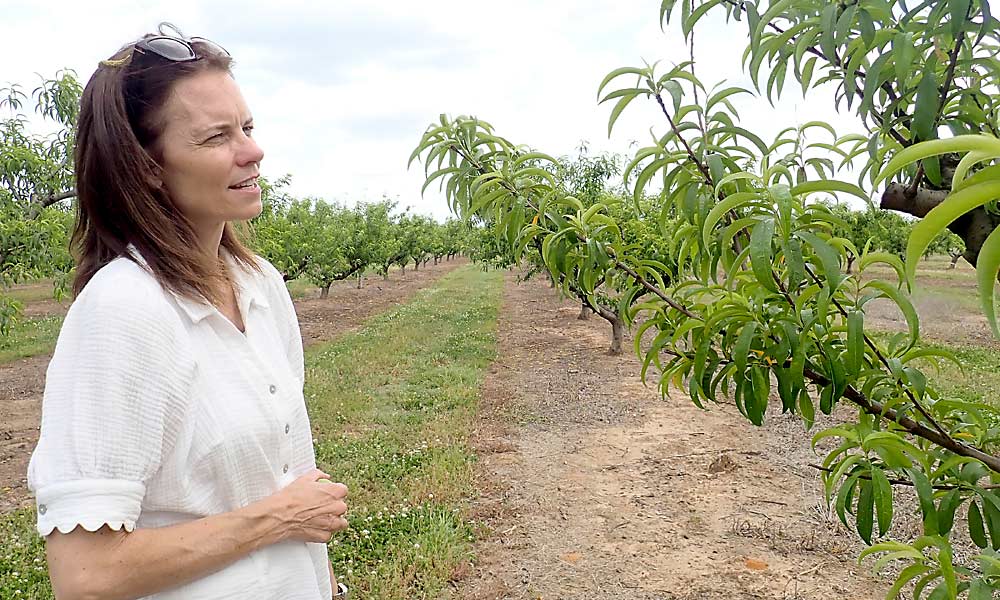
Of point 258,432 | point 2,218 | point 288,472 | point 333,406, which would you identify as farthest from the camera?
point 333,406

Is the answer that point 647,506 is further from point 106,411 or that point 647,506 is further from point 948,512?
point 106,411

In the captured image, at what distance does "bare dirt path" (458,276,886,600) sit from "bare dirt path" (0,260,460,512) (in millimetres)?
3495

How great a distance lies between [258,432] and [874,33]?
1.17m

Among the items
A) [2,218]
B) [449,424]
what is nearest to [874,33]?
[449,424]

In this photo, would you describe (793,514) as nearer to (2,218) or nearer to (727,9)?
(727,9)

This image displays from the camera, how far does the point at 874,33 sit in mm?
1071

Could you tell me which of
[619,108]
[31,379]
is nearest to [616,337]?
[31,379]

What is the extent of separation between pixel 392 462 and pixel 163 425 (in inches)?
180

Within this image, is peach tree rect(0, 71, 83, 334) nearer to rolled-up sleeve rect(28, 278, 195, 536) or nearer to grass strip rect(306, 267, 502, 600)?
grass strip rect(306, 267, 502, 600)

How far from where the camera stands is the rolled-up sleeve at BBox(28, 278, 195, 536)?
1003 millimetres

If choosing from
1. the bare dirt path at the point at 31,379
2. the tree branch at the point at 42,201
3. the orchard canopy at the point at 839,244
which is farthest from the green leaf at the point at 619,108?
the tree branch at the point at 42,201

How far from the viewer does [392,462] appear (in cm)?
549

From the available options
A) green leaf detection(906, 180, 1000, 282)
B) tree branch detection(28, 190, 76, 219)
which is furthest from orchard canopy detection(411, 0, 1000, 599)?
tree branch detection(28, 190, 76, 219)

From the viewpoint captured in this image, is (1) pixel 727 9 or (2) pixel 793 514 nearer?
(1) pixel 727 9
